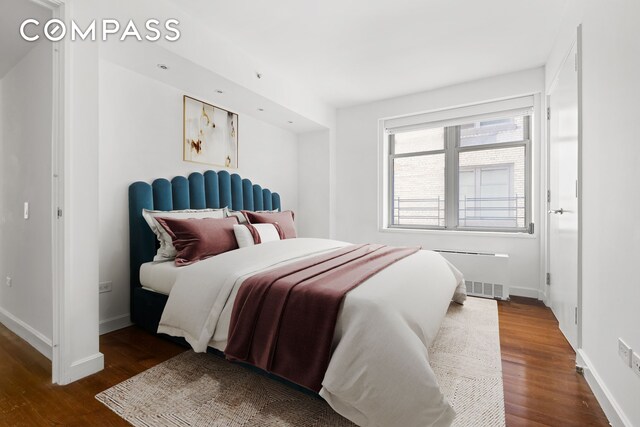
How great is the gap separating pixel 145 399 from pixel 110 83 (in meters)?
2.39

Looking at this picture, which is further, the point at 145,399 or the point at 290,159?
the point at 290,159

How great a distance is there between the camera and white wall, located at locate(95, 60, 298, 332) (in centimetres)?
255

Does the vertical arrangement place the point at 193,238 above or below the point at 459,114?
below

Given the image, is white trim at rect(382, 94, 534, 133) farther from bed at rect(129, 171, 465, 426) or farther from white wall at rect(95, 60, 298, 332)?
white wall at rect(95, 60, 298, 332)

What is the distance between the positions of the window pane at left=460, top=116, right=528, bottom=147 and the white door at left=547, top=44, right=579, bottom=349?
0.72m

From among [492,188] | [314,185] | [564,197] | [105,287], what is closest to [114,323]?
[105,287]

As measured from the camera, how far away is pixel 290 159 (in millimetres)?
4797

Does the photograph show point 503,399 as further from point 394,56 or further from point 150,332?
point 394,56

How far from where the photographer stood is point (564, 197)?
8.19 ft

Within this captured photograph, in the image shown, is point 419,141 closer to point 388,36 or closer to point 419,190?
point 419,190

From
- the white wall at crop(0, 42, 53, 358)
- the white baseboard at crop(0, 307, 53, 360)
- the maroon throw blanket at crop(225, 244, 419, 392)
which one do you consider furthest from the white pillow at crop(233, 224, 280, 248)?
the white baseboard at crop(0, 307, 53, 360)

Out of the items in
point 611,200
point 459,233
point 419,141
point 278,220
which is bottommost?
point 459,233

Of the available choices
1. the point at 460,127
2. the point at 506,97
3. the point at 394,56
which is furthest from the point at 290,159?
the point at 506,97

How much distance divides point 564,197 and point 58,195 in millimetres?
3532
